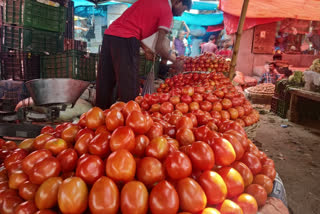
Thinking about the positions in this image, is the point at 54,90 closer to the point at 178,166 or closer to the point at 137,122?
the point at 137,122

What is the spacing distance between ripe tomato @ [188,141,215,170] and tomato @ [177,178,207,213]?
0.12 metres

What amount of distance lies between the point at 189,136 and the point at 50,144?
2.44ft

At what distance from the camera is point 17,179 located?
106cm

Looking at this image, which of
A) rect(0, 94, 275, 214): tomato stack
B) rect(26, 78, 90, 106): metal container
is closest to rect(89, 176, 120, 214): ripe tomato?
rect(0, 94, 275, 214): tomato stack

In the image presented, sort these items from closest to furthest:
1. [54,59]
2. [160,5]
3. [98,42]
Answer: [160,5] → [54,59] → [98,42]

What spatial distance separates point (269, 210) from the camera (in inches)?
41.0

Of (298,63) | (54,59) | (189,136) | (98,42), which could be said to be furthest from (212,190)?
(98,42)

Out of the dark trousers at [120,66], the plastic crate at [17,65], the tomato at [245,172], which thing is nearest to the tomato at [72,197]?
the tomato at [245,172]

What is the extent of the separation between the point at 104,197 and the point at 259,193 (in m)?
0.72

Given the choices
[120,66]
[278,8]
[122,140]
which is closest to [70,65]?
[120,66]

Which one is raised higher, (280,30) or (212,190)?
(280,30)

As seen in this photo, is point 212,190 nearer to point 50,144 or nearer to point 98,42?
point 50,144

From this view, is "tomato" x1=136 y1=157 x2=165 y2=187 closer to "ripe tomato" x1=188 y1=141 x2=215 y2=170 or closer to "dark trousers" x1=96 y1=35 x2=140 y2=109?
"ripe tomato" x1=188 y1=141 x2=215 y2=170

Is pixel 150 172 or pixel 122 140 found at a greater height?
pixel 122 140
